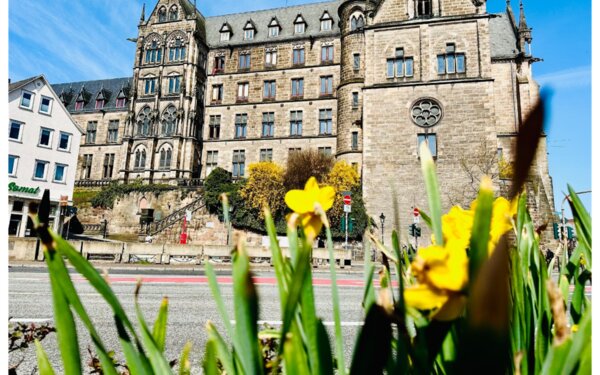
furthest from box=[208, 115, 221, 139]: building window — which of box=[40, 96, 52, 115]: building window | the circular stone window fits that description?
the circular stone window

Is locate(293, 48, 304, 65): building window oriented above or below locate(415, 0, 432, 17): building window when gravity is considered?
above

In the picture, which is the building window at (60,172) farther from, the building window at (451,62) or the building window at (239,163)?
the building window at (451,62)

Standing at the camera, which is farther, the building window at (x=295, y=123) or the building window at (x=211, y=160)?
the building window at (x=211, y=160)

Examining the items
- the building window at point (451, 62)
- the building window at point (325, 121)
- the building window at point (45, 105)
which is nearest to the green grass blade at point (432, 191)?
the building window at point (451, 62)

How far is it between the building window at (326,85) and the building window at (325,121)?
5.04 feet

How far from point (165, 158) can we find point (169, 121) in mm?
3155

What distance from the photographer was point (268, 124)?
3250 centimetres

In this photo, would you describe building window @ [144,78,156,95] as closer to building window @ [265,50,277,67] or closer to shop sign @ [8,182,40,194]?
building window @ [265,50,277,67]

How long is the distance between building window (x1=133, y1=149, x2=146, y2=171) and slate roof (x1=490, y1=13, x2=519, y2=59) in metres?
28.1

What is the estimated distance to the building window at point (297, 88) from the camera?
3216 cm

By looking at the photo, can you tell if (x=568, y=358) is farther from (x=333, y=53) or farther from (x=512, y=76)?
(x=333, y=53)

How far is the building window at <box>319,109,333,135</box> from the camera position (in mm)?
30594

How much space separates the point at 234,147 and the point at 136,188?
331 inches
